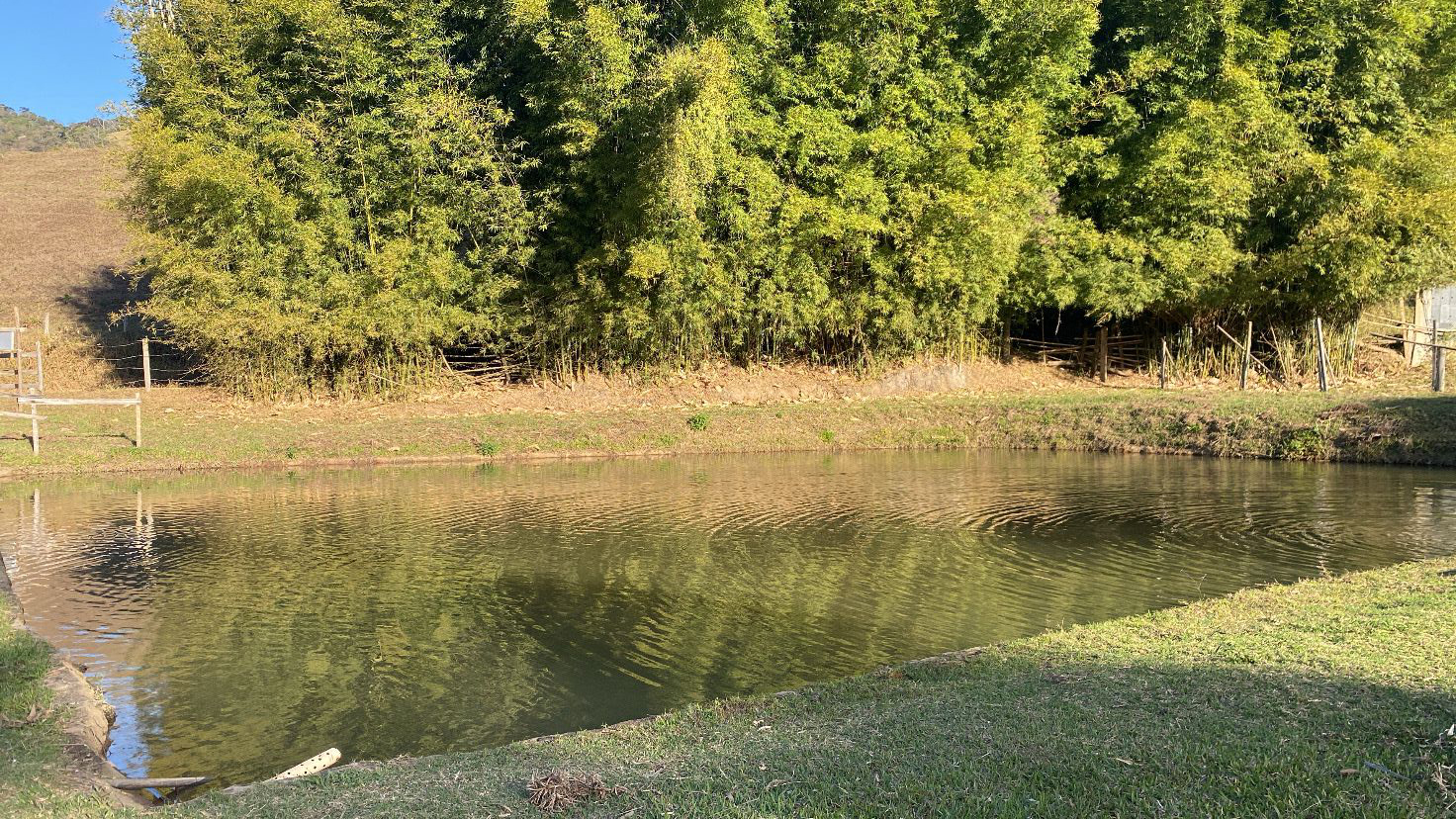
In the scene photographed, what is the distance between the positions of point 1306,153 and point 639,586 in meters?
17.4

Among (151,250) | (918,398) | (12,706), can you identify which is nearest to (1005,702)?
(12,706)

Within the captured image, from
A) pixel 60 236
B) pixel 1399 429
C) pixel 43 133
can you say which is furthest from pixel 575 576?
pixel 43 133

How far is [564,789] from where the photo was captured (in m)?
3.70

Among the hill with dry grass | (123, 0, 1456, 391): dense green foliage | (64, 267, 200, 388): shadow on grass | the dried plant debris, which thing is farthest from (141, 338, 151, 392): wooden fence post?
the dried plant debris

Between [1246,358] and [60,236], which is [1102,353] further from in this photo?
[60,236]

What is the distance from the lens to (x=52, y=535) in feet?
35.6

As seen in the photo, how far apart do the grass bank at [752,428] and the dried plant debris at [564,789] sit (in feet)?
44.1

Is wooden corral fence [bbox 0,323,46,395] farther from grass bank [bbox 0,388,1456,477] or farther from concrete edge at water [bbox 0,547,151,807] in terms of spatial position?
concrete edge at water [bbox 0,547,151,807]

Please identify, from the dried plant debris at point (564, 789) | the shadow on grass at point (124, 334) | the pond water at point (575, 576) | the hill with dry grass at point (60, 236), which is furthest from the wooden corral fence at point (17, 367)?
the dried plant debris at point (564, 789)

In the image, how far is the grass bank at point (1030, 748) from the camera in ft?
11.4

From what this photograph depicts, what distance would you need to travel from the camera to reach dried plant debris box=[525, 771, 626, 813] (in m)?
3.62

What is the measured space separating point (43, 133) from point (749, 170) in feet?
187

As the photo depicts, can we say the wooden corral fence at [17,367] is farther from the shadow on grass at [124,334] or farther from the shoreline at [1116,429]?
the shoreline at [1116,429]

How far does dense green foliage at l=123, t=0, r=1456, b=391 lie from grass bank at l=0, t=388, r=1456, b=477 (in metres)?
1.84
